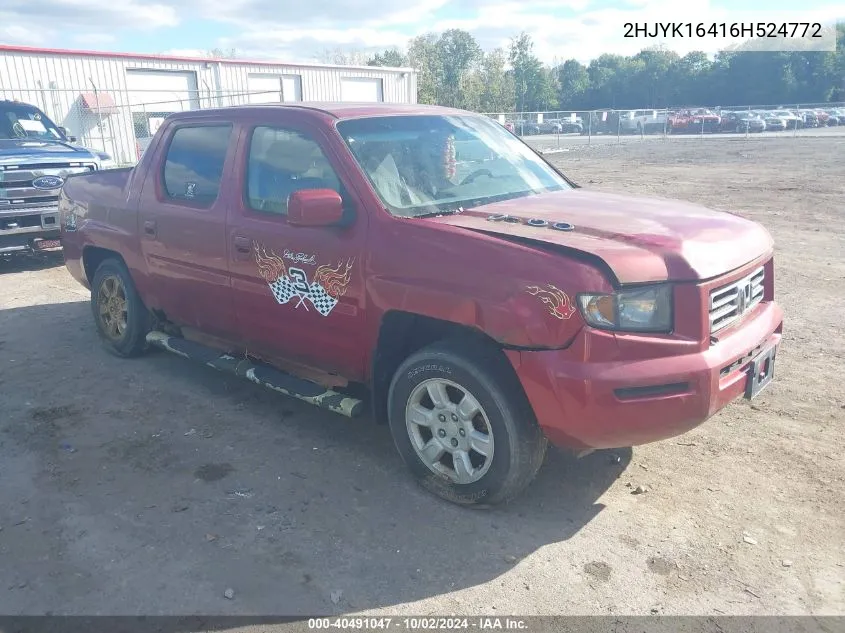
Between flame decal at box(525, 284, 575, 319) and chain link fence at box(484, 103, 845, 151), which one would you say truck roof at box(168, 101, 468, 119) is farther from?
chain link fence at box(484, 103, 845, 151)

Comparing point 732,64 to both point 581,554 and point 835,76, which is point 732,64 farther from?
point 581,554

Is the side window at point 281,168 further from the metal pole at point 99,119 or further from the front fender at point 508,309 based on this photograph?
the metal pole at point 99,119

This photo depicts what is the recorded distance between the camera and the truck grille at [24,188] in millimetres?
9227

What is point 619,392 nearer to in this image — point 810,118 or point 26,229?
point 26,229

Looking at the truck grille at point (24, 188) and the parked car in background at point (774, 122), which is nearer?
the truck grille at point (24, 188)

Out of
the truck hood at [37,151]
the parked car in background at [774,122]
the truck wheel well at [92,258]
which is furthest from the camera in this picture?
the parked car in background at [774,122]

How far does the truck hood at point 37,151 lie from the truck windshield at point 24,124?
265 mm

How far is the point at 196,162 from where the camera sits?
491 centimetres

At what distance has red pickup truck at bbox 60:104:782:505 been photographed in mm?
3090

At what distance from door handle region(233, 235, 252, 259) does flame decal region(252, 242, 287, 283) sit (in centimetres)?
5

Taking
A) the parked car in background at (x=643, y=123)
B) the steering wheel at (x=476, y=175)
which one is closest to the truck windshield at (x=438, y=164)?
the steering wheel at (x=476, y=175)

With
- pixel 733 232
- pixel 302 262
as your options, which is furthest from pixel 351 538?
pixel 733 232

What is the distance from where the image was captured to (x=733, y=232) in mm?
3588

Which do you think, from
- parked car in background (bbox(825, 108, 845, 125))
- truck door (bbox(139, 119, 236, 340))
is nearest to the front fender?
truck door (bbox(139, 119, 236, 340))
